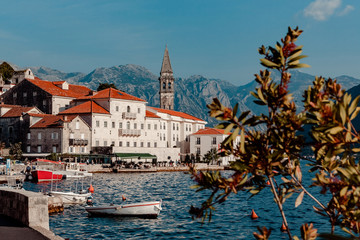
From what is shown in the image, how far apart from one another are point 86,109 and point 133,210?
56.5 meters

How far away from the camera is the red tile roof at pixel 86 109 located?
3296 inches

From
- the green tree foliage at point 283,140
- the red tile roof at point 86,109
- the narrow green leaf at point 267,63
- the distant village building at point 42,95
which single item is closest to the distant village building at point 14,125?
the distant village building at point 42,95

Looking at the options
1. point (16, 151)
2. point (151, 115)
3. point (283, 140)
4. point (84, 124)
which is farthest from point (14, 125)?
point (283, 140)

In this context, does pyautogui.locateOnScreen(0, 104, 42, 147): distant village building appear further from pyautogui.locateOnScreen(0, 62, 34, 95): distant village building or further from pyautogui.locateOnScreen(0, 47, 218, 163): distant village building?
pyautogui.locateOnScreen(0, 62, 34, 95): distant village building

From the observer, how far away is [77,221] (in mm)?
28969

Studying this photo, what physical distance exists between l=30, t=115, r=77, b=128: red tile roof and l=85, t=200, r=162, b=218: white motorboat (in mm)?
49111

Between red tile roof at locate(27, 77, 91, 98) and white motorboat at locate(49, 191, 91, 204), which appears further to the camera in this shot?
red tile roof at locate(27, 77, 91, 98)

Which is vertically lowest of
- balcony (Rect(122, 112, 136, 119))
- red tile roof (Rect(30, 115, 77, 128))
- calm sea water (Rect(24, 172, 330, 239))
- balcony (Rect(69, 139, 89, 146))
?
calm sea water (Rect(24, 172, 330, 239))

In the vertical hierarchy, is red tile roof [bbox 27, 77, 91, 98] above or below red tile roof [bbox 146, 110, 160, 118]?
above

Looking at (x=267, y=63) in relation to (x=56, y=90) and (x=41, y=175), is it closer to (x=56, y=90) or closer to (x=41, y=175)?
(x=41, y=175)

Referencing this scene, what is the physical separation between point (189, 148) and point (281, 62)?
339 ft

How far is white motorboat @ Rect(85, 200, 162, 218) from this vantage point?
99.6 ft

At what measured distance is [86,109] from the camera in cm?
8431

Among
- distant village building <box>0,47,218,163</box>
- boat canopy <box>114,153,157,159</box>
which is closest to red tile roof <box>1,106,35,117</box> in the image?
distant village building <box>0,47,218,163</box>
